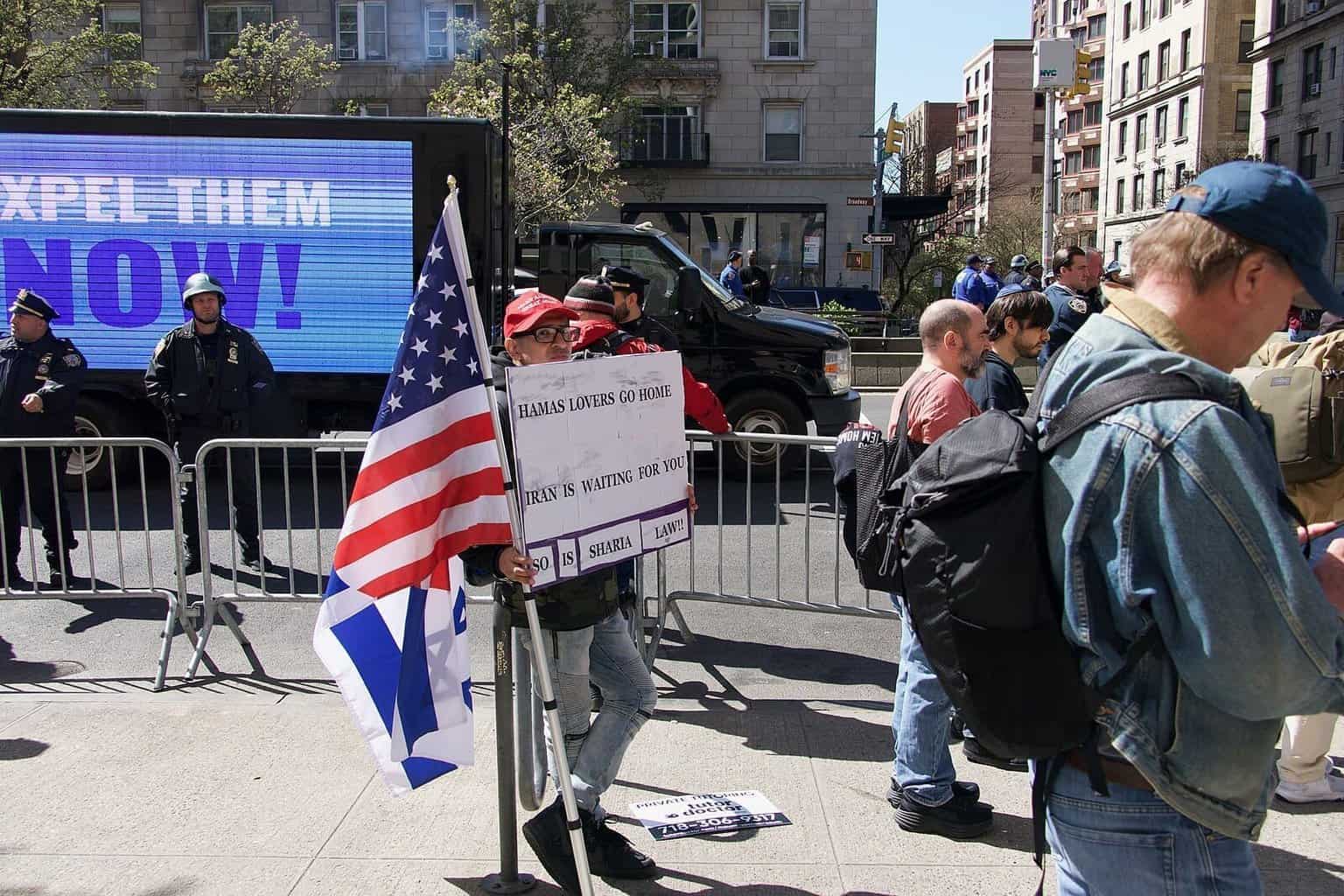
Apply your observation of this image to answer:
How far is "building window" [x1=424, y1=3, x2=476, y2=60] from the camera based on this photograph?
34.2m

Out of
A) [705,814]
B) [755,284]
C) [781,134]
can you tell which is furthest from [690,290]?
[781,134]

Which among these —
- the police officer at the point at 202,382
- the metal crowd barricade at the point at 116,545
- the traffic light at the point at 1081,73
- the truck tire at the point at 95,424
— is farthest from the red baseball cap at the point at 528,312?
the traffic light at the point at 1081,73

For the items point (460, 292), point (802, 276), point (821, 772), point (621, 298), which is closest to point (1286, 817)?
point (821, 772)

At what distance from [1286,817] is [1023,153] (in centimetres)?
9764

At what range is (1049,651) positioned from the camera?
1841mm

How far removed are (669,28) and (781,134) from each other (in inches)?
189

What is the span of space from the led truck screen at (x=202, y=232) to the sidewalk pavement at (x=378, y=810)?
17.5ft

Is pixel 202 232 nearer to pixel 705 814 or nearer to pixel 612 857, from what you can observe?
pixel 705 814

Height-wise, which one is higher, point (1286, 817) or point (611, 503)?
point (611, 503)

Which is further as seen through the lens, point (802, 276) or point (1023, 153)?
point (1023, 153)

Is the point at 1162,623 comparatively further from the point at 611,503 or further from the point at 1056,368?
the point at 611,503

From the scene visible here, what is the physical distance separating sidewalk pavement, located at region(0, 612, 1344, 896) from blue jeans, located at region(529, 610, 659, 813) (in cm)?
37

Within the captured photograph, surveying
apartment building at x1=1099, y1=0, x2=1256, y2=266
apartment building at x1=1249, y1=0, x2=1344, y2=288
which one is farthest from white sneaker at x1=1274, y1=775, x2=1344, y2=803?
apartment building at x1=1099, y1=0, x2=1256, y2=266

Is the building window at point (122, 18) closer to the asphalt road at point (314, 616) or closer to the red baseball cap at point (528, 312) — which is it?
the asphalt road at point (314, 616)
